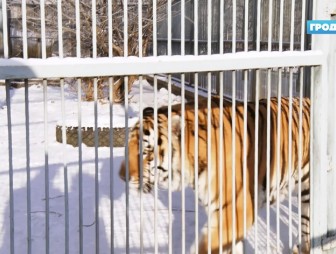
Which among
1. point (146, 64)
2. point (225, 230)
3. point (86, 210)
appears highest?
point (146, 64)

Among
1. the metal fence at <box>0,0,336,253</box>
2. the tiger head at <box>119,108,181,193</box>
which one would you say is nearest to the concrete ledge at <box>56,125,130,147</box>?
the metal fence at <box>0,0,336,253</box>

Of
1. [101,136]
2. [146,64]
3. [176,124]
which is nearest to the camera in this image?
[146,64]

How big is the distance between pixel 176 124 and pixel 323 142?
29.3 inches

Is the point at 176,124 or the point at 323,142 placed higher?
the point at 176,124

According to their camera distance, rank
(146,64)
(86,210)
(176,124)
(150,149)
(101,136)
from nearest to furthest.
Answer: (146,64), (176,124), (150,149), (86,210), (101,136)

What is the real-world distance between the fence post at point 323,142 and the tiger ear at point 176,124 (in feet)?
2.22

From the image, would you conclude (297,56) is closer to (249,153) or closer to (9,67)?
(249,153)

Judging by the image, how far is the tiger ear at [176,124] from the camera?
2738 millimetres

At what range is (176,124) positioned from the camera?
2758mm

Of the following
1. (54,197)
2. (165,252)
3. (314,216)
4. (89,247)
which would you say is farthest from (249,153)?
(54,197)

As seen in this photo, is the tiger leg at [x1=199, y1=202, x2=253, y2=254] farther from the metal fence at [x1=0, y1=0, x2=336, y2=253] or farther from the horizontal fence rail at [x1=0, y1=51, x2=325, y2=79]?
the horizontal fence rail at [x1=0, y1=51, x2=325, y2=79]

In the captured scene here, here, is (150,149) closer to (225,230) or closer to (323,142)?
(225,230)

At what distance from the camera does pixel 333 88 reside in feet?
9.39

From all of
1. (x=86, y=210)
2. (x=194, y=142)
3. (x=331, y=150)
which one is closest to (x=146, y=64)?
(x=194, y=142)
